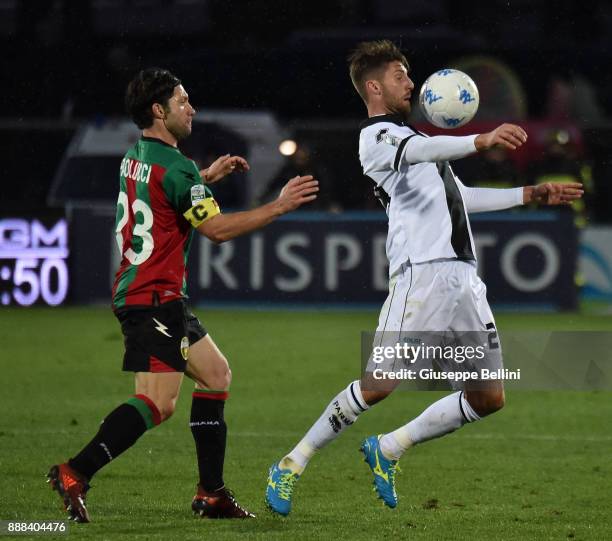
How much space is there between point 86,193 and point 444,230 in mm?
13106

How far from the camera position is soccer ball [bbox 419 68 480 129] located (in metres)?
6.46

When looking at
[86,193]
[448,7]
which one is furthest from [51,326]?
[448,7]

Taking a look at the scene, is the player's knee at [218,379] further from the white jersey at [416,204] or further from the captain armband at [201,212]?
the white jersey at [416,204]

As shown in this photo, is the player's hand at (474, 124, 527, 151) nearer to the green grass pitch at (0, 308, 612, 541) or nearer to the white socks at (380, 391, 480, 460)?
the white socks at (380, 391, 480, 460)

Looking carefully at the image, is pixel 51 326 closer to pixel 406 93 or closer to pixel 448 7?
pixel 406 93

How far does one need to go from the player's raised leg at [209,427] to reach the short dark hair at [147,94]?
96 cm

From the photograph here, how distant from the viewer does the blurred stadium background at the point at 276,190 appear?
8.68 m

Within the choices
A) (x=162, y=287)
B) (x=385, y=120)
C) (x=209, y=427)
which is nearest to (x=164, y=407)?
(x=209, y=427)

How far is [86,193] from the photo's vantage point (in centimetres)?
1869

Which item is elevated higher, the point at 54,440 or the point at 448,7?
the point at 448,7

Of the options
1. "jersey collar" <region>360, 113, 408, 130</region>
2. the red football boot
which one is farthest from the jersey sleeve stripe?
the red football boot

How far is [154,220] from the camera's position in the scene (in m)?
5.74

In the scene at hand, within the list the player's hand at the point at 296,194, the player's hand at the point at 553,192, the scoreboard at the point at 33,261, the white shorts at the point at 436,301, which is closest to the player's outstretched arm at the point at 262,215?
the player's hand at the point at 296,194

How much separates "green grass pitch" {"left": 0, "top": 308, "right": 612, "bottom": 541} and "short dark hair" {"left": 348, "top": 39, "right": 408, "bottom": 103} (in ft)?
6.19
